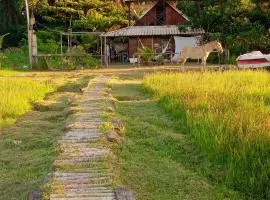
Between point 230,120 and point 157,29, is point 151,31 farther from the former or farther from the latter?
point 230,120

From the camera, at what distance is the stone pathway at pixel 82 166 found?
504cm

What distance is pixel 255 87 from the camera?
12156mm

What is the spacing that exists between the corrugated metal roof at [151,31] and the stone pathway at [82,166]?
2149 cm

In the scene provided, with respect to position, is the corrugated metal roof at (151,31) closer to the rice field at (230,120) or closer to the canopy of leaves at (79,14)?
the canopy of leaves at (79,14)

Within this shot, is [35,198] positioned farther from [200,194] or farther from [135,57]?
[135,57]

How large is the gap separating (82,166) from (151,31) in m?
25.4

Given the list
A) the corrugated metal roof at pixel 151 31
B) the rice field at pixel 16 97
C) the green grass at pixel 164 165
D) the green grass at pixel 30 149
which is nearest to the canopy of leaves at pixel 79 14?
the corrugated metal roof at pixel 151 31

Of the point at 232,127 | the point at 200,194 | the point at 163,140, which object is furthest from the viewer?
the point at 163,140

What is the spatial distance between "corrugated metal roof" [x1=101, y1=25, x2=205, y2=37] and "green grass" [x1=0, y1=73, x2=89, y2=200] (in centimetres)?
1847

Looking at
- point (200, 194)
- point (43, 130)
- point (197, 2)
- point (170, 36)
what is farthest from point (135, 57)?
point (200, 194)

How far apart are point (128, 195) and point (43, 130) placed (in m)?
4.13

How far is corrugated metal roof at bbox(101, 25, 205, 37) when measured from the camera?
29.7m

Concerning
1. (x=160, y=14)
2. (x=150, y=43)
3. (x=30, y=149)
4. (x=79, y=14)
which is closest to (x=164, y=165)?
(x=30, y=149)

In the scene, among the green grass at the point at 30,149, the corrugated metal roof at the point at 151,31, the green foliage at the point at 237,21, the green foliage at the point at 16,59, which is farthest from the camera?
the corrugated metal roof at the point at 151,31
